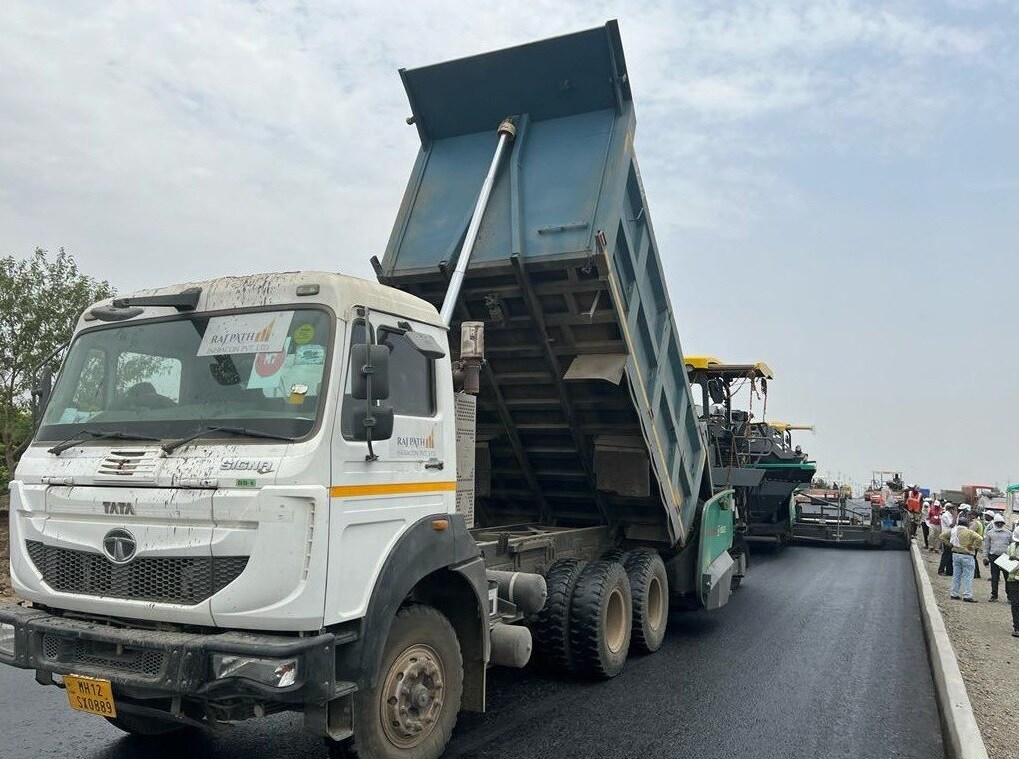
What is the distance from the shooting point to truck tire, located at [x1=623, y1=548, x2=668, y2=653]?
281 inches

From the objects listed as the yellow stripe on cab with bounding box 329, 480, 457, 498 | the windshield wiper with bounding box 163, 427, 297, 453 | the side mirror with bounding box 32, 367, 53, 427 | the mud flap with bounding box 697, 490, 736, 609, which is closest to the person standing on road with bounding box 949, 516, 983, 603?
the mud flap with bounding box 697, 490, 736, 609

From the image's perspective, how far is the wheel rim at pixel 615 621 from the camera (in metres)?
6.68

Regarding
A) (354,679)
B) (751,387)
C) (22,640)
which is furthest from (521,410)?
(751,387)

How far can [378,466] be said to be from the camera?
13.1ft

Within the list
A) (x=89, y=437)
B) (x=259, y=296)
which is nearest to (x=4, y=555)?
(x=89, y=437)

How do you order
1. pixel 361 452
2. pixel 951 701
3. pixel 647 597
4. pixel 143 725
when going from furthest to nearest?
pixel 647 597
pixel 951 701
pixel 143 725
pixel 361 452

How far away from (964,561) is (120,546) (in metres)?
11.7

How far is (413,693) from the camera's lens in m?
4.10

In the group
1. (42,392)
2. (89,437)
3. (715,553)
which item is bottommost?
(715,553)

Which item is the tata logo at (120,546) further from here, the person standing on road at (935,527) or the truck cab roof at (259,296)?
the person standing on road at (935,527)

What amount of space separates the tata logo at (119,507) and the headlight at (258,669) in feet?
2.66

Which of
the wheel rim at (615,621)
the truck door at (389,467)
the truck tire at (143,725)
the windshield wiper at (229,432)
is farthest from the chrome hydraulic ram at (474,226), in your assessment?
the truck tire at (143,725)

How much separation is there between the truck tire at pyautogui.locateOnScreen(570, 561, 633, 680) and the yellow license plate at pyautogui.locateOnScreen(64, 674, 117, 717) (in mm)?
3669

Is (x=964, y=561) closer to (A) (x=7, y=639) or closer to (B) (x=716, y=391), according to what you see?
(B) (x=716, y=391)
